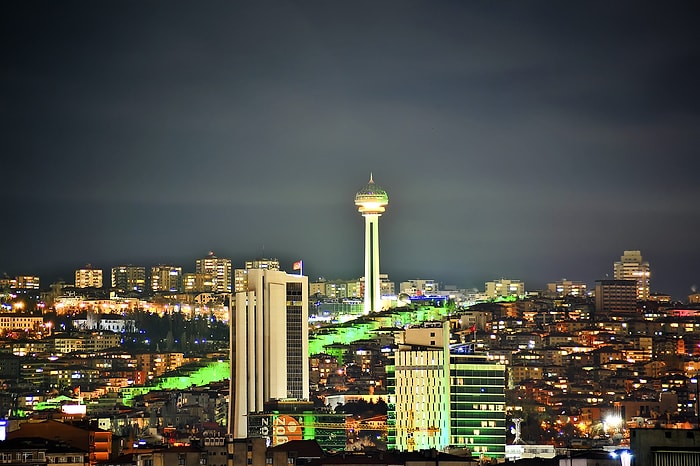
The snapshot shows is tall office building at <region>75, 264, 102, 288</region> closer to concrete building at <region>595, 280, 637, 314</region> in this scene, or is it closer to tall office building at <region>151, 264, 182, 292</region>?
tall office building at <region>151, 264, 182, 292</region>

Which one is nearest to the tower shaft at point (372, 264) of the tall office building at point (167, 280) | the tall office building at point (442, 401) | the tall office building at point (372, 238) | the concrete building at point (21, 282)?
the tall office building at point (372, 238)

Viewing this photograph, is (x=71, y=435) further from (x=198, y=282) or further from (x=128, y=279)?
(x=128, y=279)

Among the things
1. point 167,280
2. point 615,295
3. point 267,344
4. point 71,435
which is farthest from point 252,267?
point 71,435

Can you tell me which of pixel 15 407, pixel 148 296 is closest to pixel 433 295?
pixel 148 296

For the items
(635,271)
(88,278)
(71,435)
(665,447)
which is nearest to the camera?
(665,447)

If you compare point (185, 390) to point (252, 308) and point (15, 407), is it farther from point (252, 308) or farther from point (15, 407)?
point (252, 308)

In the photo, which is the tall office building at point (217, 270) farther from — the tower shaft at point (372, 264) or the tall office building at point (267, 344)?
the tall office building at point (267, 344)
